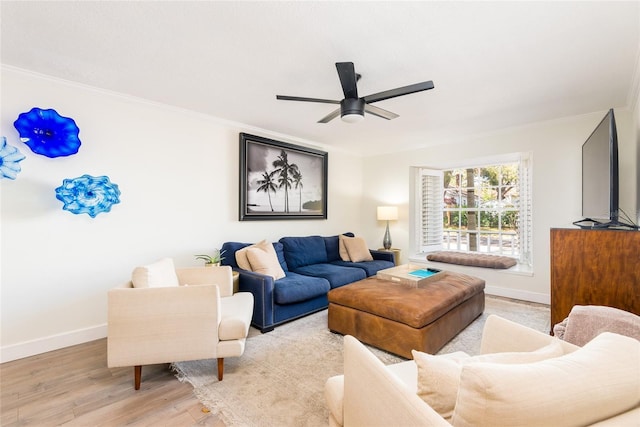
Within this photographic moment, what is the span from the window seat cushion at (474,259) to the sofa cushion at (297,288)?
7.44 feet

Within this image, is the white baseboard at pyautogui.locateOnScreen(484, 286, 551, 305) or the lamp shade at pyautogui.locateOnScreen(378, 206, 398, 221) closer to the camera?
the white baseboard at pyautogui.locateOnScreen(484, 286, 551, 305)

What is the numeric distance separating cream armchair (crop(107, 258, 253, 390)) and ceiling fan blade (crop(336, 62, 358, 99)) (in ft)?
5.75

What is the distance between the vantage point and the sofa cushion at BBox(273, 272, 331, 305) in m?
2.93

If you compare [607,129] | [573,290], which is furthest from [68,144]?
[607,129]

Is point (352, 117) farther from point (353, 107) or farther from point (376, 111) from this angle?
point (376, 111)

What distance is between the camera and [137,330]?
1.85 meters

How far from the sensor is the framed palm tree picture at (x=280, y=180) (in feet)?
12.7

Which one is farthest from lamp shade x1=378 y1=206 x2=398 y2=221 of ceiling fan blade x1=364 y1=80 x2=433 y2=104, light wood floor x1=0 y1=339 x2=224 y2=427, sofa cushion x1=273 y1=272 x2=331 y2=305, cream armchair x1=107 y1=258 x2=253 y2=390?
light wood floor x1=0 y1=339 x2=224 y2=427

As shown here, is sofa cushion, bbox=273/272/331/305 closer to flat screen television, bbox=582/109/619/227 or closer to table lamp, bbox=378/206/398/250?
table lamp, bbox=378/206/398/250

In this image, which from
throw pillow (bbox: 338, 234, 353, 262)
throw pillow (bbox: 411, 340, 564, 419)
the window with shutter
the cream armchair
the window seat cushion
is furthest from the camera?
throw pillow (bbox: 338, 234, 353, 262)

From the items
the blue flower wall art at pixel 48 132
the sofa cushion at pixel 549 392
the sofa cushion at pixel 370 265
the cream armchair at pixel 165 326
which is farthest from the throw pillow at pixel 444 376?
the blue flower wall art at pixel 48 132

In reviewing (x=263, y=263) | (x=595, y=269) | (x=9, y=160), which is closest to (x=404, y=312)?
(x=595, y=269)

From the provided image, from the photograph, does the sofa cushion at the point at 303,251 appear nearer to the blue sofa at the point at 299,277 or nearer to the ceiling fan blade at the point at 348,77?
the blue sofa at the point at 299,277

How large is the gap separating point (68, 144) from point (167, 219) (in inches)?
43.1
